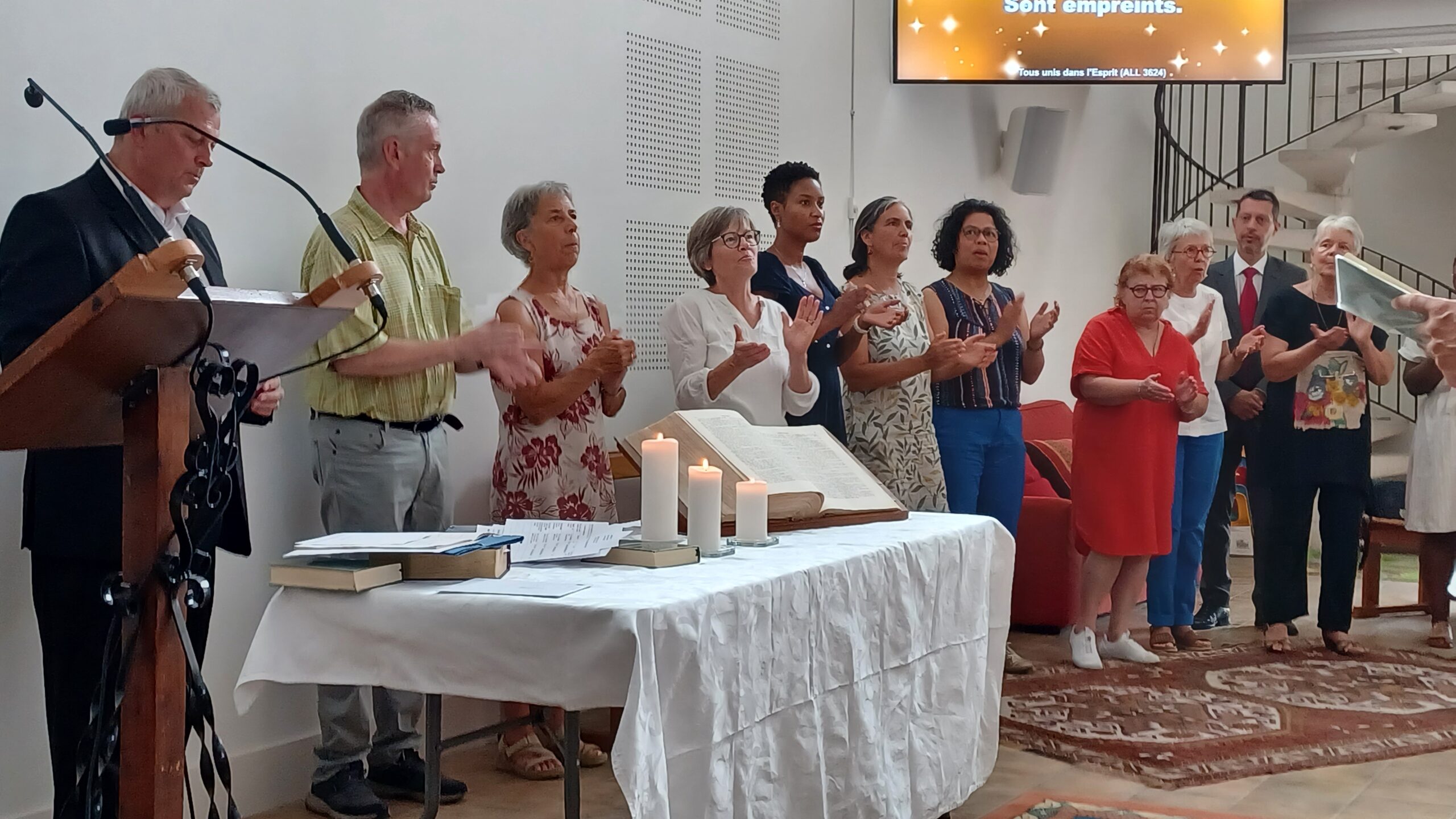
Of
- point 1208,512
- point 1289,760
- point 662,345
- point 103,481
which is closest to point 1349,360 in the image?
point 1208,512

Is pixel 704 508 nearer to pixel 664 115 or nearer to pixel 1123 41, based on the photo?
pixel 664 115

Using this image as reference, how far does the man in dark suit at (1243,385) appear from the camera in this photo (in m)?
5.20

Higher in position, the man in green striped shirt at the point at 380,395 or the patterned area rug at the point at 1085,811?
the man in green striped shirt at the point at 380,395

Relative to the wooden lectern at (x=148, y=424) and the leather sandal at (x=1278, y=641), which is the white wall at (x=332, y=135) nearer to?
the wooden lectern at (x=148, y=424)

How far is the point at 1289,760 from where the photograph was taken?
365cm

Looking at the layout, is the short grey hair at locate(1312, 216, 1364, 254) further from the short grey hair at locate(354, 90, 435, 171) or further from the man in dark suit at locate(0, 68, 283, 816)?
the man in dark suit at locate(0, 68, 283, 816)

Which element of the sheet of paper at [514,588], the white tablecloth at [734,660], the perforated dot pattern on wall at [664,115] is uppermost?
the perforated dot pattern on wall at [664,115]

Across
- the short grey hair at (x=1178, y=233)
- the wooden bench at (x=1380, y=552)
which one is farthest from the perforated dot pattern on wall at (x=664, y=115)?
the wooden bench at (x=1380, y=552)

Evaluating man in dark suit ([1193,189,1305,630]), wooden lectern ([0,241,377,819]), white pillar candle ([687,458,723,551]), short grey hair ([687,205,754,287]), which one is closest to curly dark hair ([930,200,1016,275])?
short grey hair ([687,205,754,287])

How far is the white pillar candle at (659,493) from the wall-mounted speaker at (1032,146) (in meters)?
5.12

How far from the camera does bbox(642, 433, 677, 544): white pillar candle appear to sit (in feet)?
7.72

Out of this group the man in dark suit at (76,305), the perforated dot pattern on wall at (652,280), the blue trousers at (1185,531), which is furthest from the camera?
the blue trousers at (1185,531)

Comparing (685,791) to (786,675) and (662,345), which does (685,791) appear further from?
(662,345)

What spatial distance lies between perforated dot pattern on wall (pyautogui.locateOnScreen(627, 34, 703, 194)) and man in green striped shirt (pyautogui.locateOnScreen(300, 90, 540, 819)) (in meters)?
1.46
